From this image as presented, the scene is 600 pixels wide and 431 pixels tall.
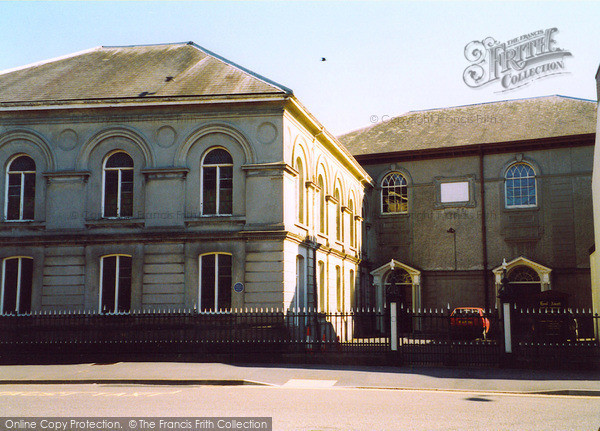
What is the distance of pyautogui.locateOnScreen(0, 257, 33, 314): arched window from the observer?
22500 mm

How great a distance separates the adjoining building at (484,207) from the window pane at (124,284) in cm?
1491

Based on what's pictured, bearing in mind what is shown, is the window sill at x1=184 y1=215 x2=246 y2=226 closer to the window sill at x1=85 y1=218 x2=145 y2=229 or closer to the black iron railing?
the window sill at x1=85 y1=218 x2=145 y2=229

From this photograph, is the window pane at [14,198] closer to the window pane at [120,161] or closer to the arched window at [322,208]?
the window pane at [120,161]

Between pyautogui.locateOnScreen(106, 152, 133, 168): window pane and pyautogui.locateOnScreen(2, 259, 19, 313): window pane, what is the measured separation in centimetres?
473

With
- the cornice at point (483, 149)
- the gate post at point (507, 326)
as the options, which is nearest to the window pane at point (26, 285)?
the gate post at point (507, 326)

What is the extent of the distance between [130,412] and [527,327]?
22.7 meters

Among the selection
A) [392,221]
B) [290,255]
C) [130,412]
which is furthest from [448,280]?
[130,412]

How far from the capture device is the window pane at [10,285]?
2255 cm

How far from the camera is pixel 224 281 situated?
21.8 m

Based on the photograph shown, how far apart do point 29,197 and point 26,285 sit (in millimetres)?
3156

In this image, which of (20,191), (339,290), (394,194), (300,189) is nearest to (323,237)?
(300,189)

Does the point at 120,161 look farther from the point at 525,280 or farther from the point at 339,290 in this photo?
the point at 525,280

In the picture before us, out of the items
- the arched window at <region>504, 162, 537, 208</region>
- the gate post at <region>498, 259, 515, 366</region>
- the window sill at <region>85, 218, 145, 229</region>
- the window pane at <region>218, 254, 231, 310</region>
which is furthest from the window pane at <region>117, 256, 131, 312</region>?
the arched window at <region>504, 162, 537, 208</region>

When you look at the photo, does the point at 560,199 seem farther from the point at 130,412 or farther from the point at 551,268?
the point at 130,412
